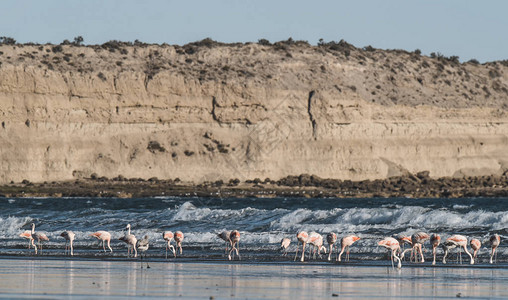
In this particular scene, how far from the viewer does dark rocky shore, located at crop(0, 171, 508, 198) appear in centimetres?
6744

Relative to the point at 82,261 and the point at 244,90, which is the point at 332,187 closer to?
the point at 244,90

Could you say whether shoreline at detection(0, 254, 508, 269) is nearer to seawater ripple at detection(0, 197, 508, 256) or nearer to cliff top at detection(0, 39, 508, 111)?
seawater ripple at detection(0, 197, 508, 256)

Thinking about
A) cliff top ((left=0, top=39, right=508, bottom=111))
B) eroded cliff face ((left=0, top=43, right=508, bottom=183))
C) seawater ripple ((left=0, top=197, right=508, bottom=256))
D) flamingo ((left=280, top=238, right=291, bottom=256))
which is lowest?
flamingo ((left=280, top=238, right=291, bottom=256))

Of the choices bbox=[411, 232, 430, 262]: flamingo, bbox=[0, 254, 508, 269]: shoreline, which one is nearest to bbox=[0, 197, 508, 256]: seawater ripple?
bbox=[411, 232, 430, 262]: flamingo

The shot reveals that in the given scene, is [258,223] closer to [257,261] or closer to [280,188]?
[257,261]

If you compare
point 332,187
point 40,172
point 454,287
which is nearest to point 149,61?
point 40,172

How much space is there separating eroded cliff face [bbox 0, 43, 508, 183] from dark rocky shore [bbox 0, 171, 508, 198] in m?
1.89

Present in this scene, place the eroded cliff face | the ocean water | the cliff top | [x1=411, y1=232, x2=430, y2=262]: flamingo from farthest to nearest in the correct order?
the cliff top
the eroded cliff face
the ocean water
[x1=411, y1=232, x2=430, y2=262]: flamingo

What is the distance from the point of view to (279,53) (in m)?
85.1

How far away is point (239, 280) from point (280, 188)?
183ft

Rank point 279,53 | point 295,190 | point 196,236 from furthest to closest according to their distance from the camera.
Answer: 1. point 279,53
2. point 295,190
3. point 196,236

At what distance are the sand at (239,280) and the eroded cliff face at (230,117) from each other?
5387 cm

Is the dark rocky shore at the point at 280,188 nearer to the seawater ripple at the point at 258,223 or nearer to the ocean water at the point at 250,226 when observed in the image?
the ocean water at the point at 250,226

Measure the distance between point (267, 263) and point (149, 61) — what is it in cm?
6013
